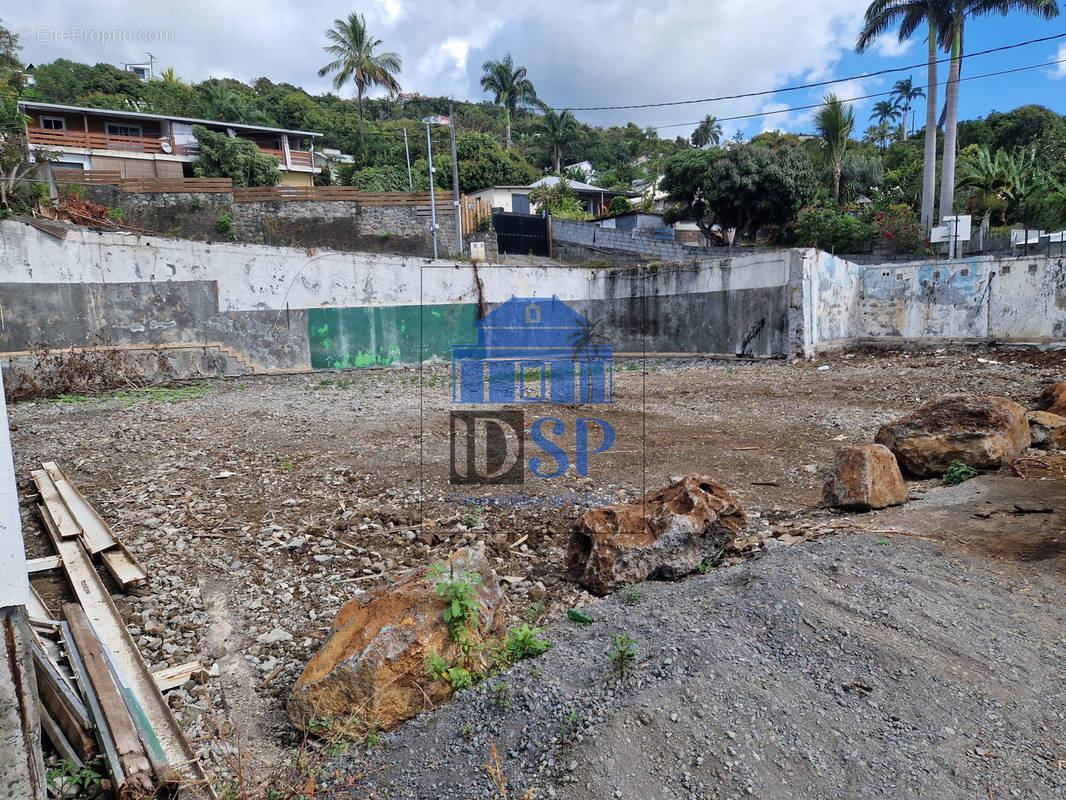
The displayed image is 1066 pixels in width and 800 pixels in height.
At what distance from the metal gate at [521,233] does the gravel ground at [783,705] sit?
20.5m

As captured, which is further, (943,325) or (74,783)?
(943,325)

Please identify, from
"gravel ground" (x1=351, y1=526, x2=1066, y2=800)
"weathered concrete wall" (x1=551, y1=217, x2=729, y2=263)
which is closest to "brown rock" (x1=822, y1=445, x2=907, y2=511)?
"gravel ground" (x1=351, y1=526, x2=1066, y2=800)

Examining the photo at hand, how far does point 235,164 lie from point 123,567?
23.6 meters

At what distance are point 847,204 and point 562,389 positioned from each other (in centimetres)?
2270

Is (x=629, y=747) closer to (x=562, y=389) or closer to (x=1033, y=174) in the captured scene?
(x=562, y=389)

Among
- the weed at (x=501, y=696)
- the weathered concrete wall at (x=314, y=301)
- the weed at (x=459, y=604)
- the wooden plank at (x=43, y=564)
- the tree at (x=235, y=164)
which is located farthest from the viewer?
the tree at (x=235, y=164)

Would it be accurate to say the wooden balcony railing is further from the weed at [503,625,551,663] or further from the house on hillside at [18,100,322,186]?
the weed at [503,625,551,663]

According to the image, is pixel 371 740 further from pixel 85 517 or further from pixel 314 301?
pixel 314 301

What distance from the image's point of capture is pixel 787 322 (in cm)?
1170

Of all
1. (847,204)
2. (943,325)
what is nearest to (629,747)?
(943,325)

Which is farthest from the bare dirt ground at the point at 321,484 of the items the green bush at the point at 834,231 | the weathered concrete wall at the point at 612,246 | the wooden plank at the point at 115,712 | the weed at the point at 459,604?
the weathered concrete wall at the point at 612,246

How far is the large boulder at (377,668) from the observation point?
7.18 feet

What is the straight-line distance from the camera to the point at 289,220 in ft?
64.4

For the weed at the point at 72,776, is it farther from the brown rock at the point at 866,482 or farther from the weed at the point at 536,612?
the brown rock at the point at 866,482
